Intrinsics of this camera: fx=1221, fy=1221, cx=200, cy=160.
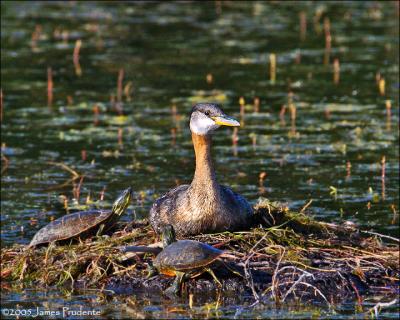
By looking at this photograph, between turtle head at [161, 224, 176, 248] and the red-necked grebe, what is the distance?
362 millimetres

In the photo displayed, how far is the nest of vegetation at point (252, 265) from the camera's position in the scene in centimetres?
1099

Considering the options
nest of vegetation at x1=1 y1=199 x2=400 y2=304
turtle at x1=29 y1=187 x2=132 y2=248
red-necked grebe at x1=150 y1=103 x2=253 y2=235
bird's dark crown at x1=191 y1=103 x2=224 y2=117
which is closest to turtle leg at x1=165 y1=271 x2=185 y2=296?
nest of vegetation at x1=1 y1=199 x2=400 y2=304

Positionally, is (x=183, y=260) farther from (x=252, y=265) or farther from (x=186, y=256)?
(x=252, y=265)

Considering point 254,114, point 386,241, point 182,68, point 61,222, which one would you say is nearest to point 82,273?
point 61,222

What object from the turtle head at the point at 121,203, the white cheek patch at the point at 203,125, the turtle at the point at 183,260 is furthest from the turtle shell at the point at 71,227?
the white cheek patch at the point at 203,125

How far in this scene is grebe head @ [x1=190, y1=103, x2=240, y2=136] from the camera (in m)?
11.6

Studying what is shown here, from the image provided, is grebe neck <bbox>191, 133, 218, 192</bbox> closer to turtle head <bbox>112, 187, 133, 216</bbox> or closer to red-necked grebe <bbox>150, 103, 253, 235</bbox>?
red-necked grebe <bbox>150, 103, 253, 235</bbox>

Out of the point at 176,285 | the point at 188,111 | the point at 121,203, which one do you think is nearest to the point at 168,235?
the point at 176,285

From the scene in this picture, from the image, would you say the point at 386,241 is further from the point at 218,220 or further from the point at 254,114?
the point at 254,114

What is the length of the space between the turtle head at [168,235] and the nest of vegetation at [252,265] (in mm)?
295

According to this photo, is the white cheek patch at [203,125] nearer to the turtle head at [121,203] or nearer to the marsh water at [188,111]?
the turtle head at [121,203]

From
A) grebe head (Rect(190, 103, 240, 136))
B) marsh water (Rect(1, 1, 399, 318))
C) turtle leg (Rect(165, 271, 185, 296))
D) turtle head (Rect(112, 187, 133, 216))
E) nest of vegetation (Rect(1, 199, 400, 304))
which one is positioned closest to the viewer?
turtle leg (Rect(165, 271, 185, 296))

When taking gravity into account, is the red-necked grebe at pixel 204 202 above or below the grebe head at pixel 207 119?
below

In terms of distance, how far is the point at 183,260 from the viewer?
10609mm
